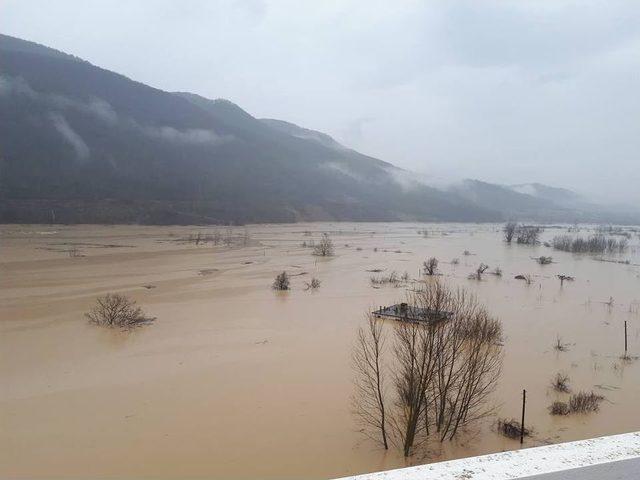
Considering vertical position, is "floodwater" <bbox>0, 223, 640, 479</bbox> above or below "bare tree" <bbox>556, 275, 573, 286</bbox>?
below

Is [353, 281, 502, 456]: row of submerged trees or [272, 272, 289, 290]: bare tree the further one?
[272, 272, 289, 290]: bare tree

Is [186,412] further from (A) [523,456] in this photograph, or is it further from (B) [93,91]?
(B) [93,91]

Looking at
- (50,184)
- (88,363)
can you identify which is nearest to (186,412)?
(88,363)

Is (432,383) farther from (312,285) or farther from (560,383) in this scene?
(312,285)

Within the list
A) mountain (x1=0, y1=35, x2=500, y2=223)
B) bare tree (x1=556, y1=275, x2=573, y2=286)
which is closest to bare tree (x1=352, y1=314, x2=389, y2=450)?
bare tree (x1=556, y1=275, x2=573, y2=286)

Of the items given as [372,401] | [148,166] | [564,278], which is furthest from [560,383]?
[148,166]

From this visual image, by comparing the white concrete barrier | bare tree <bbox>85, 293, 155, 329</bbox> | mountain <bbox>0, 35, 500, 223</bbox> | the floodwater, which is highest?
mountain <bbox>0, 35, 500, 223</bbox>

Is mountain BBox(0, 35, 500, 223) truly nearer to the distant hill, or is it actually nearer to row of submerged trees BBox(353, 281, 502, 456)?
the distant hill
